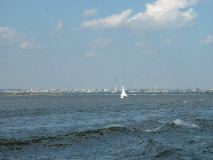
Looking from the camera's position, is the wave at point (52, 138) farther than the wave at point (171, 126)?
No

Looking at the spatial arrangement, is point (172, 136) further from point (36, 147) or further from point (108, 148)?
point (36, 147)

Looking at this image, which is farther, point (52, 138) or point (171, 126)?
point (171, 126)

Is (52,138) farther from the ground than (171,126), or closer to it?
closer to it

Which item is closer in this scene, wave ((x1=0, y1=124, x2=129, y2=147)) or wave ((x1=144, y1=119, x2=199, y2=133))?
wave ((x1=0, y1=124, x2=129, y2=147))

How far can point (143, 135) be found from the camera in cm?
4194

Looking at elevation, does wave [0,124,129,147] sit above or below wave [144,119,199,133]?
below

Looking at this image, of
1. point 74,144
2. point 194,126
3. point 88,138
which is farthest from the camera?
point 194,126

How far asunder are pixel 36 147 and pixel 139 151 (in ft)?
26.8

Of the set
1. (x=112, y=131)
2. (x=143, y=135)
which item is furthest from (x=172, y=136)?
(x=112, y=131)

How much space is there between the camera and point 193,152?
30156mm

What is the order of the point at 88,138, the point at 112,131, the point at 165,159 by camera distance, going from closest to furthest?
the point at 165,159 → the point at 88,138 → the point at 112,131

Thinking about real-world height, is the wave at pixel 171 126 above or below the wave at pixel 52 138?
above

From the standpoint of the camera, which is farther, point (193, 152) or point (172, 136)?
point (172, 136)

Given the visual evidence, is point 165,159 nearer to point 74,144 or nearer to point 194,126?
point 74,144
